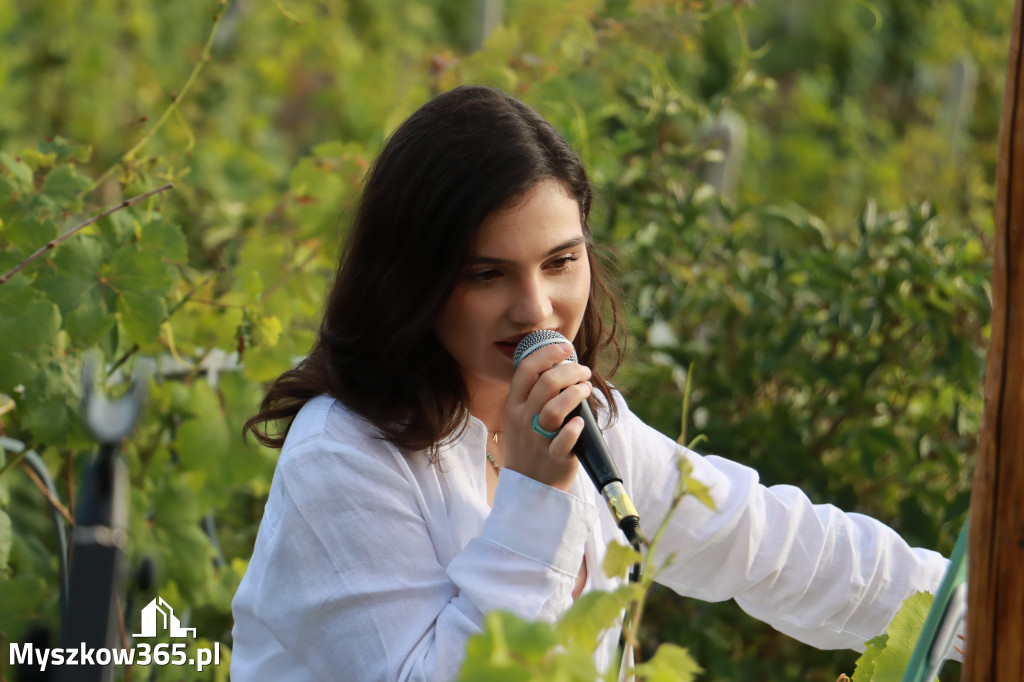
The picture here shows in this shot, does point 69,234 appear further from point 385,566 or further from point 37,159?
point 385,566

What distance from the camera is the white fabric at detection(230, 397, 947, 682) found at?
1219 mm

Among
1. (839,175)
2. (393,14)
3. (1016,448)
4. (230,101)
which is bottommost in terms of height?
(1016,448)

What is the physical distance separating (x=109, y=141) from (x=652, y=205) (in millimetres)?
4360

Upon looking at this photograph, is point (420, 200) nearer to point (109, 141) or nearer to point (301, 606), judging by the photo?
point (301, 606)

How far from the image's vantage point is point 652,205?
2545mm

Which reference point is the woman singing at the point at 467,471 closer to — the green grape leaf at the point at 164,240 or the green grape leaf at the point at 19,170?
the green grape leaf at the point at 164,240

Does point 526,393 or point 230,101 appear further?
point 230,101

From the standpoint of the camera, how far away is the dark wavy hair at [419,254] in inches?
55.2

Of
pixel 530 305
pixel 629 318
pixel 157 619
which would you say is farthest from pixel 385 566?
pixel 629 318

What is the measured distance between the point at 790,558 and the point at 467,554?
653mm

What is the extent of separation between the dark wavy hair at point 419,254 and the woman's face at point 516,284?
18 mm

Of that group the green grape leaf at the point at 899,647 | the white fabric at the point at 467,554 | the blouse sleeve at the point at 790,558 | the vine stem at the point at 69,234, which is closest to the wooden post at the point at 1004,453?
the green grape leaf at the point at 899,647

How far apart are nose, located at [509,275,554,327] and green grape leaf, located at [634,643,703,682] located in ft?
2.16

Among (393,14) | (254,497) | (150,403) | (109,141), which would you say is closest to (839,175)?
(393,14)
